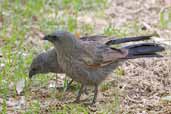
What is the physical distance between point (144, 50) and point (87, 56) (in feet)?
1.98

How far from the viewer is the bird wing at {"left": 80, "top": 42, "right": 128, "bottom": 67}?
6.43 meters

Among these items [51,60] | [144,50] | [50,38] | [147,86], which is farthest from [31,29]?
[144,50]

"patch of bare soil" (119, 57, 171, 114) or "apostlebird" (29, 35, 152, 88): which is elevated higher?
"apostlebird" (29, 35, 152, 88)

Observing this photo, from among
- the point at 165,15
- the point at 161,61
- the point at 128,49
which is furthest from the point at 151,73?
the point at 165,15

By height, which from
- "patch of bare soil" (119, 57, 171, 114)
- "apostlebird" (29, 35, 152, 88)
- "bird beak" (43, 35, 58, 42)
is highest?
"bird beak" (43, 35, 58, 42)

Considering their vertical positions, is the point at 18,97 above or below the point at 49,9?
below

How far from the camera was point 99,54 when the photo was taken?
6.54 m

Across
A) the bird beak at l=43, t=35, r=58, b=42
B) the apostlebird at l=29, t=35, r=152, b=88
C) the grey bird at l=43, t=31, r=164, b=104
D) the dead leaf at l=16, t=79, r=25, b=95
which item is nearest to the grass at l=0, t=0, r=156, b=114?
the dead leaf at l=16, t=79, r=25, b=95

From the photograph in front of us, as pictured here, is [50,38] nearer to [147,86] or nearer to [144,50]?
[144,50]

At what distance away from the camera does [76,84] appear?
707 cm

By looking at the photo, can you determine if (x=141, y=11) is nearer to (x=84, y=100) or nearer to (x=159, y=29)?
(x=159, y=29)

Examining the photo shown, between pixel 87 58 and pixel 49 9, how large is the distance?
10.7 ft

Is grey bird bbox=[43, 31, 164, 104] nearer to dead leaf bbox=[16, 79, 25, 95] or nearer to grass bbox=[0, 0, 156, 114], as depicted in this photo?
grass bbox=[0, 0, 156, 114]

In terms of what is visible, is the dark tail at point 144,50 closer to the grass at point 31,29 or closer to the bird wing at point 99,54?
the bird wing at point 99,54
